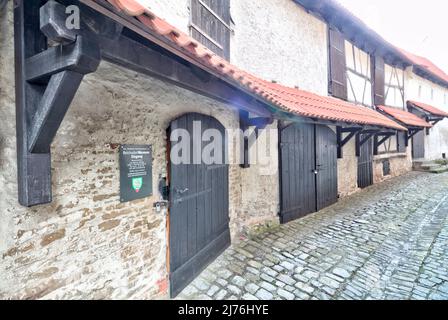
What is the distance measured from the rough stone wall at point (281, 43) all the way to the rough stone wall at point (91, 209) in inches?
104

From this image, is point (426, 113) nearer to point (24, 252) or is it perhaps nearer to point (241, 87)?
point (241, 87)

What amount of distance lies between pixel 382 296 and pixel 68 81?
12.2 feet

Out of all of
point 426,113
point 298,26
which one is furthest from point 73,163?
point 426,113

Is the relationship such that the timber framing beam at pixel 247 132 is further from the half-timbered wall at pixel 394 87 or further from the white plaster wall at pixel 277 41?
the half-timbered wall at pixel 394 87

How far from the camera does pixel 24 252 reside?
1.67 meters

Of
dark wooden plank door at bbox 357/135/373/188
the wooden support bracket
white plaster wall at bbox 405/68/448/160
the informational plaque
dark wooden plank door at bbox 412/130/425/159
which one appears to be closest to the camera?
the wooden support bracket

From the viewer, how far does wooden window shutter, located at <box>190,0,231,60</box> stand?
3686 millimetres

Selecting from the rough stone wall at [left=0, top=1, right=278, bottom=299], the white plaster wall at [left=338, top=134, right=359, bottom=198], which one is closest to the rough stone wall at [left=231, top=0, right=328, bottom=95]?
the white plaster wall at [left=338, top=134, right=359, bottom=198]

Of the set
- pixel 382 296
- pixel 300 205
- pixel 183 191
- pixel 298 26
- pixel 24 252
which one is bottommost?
pixel 382 296

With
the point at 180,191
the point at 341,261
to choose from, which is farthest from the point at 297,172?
the point at 180,191

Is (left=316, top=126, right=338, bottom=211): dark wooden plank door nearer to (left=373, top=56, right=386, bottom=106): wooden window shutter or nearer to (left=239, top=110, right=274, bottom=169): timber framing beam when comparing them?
(left=239, top=110, right=274, bottom=169): timber framing beam

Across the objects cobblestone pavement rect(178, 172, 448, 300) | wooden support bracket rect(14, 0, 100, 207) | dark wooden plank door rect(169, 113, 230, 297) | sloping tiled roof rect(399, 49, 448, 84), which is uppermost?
sloping tiled roof rect(399, 49, 448, 84)

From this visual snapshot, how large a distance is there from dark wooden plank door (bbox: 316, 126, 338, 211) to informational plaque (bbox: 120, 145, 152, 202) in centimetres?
490

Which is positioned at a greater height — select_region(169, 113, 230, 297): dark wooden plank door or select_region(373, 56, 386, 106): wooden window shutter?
select_region(373, 56, 386, 106): wooden window shutter
